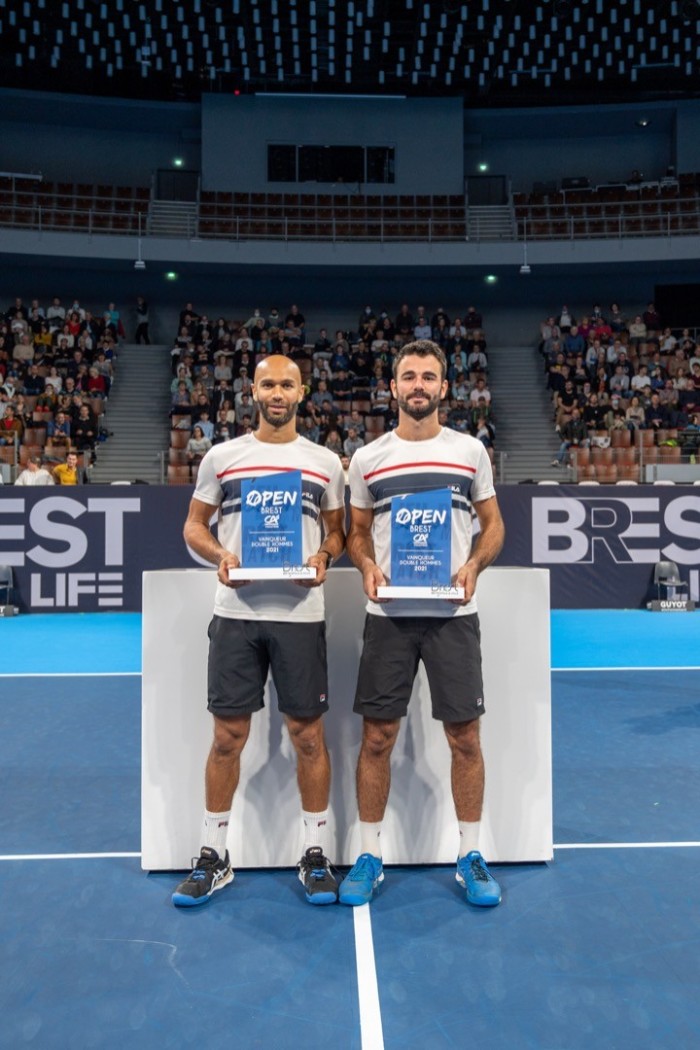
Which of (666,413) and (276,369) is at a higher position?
(666,413)

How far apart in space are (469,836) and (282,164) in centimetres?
2390

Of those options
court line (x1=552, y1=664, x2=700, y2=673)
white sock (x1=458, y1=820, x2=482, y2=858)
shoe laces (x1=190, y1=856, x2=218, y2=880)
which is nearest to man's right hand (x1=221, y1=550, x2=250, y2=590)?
shoe laces (x1=190, y1=856, x2=218, y2=880)

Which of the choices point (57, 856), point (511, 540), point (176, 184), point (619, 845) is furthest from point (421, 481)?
point (176, 184)

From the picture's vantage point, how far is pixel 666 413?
57.8 feet

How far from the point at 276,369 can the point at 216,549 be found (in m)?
0.74

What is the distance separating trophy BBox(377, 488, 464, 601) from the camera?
3254mm

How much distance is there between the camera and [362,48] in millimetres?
20969

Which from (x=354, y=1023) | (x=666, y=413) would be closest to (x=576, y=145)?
(x=666, y=413)

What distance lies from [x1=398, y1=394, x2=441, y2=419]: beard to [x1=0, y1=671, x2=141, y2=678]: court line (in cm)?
458

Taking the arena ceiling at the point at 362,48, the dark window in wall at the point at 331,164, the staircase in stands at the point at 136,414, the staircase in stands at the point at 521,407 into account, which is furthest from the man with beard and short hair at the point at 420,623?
the dark window in wall at the point at 331,164

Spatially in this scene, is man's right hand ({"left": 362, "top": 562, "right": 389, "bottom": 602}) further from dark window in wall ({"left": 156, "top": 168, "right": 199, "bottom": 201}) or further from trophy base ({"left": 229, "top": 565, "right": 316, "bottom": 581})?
dark window in wall ({"left": 156, "top": 168, "right": 199, "bottom": 201})

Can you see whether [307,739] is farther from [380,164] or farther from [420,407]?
[380,164]

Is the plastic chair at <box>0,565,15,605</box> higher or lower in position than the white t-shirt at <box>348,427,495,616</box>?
lower

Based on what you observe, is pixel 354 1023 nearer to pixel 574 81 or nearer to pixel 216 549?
pixel 216 549
